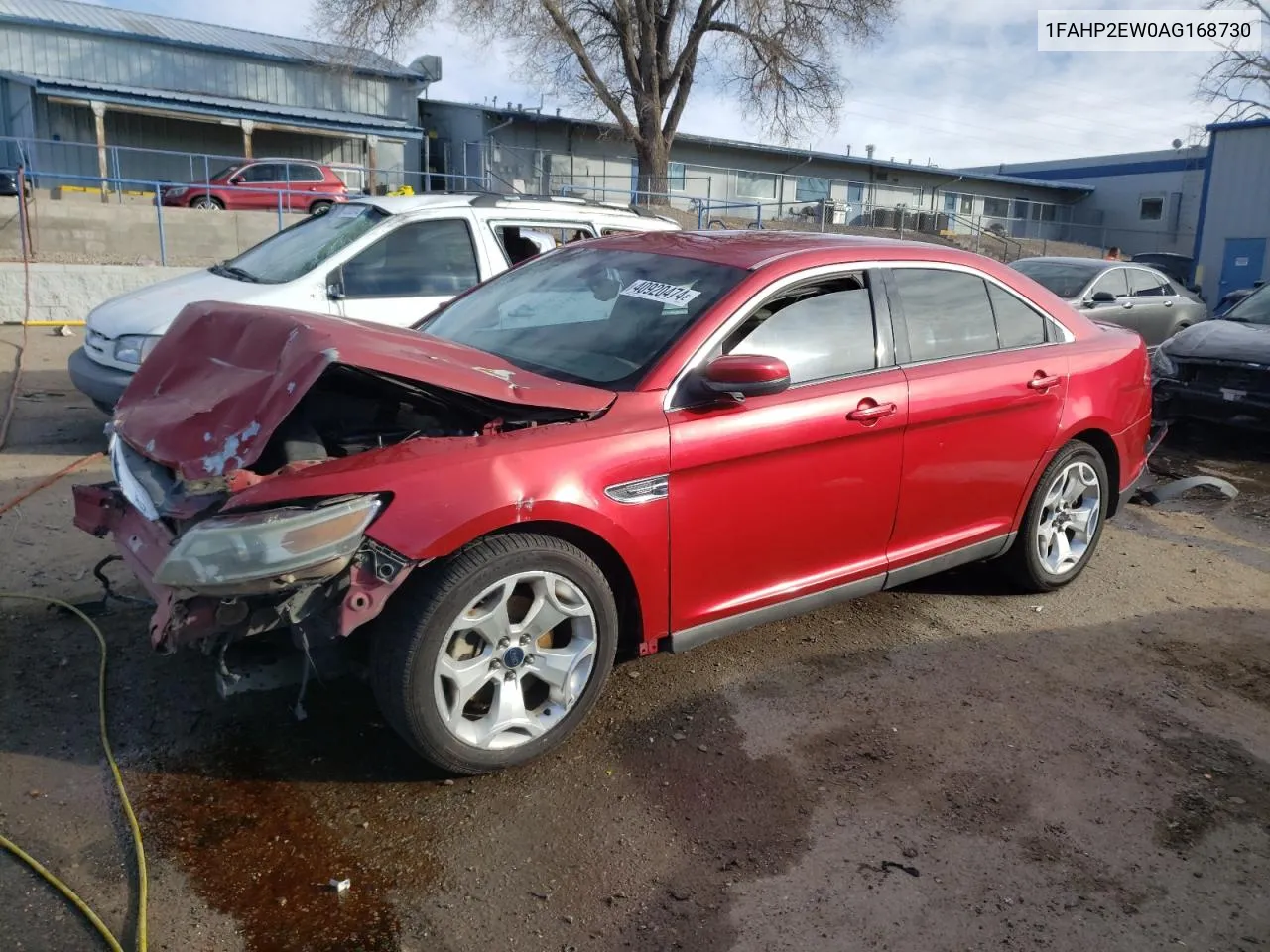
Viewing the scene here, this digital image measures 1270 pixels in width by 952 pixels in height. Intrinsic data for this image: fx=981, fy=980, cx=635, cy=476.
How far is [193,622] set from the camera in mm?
2723

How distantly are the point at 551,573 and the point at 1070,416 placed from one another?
9.34 ft

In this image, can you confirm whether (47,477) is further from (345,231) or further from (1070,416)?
(1070,416)

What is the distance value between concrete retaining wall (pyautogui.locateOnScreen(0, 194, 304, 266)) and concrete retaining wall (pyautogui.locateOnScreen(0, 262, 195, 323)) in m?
2.22

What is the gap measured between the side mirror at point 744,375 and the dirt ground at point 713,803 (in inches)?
47.6

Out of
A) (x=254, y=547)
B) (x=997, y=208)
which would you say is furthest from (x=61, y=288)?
(x=997, y=208)

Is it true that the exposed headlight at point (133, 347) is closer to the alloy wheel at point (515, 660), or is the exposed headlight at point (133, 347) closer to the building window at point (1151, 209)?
the alloy wheel at point (515, 660)

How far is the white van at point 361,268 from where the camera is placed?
21.1 ft

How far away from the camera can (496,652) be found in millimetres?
3062

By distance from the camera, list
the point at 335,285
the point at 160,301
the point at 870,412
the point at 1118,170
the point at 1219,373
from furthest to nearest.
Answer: the point at 1118,170 < the point at 1219,373 < the point at 335,285 < the point at 160,301 < the point at 870,412

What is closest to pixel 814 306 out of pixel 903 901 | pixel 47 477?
pixel 903 901

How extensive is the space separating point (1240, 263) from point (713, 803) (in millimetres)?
33614

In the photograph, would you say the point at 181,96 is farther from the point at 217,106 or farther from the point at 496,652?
the point at 496,652

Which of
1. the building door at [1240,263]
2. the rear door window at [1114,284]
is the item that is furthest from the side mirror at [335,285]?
the building door at [1240,263]

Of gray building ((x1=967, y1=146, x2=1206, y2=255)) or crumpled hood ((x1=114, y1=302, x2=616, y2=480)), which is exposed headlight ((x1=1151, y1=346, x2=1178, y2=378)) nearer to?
crumpled hood ((x1=114, y1=302, x2=616, y2=480))
